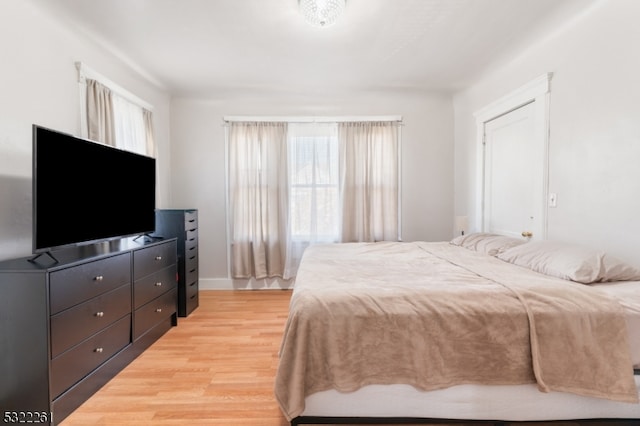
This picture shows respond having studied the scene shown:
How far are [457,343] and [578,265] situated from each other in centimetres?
94

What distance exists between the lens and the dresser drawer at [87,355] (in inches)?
63.1

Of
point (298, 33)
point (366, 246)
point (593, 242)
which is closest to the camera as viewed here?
point (593, 242)

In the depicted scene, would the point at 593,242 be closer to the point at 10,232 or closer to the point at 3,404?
the point at 3,404

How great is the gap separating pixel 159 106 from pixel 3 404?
3250mm

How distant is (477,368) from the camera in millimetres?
1378

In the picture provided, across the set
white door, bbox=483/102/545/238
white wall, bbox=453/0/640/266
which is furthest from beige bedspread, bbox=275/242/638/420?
white door, bbox=483/102/545/238

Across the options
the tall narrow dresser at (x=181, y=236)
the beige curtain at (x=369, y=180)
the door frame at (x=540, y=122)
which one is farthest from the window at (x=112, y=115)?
the door frame at (x=540, y=122)

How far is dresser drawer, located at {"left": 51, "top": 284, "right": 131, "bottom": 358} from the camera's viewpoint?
5.26ft

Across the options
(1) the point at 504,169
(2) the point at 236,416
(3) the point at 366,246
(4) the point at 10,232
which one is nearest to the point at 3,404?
(4) the point at 10,232

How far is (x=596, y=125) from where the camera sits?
2.07 m

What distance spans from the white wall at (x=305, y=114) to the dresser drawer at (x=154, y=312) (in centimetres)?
120

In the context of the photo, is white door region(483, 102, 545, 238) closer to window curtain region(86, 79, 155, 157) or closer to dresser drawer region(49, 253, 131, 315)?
dresser drawer region(49, 253, 131, 315)

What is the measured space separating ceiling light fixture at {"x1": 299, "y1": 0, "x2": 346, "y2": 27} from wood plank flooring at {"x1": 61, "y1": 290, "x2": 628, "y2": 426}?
2.54m

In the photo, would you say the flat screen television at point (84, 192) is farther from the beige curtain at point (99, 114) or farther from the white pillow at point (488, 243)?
the white pillow at point (488, 243)
